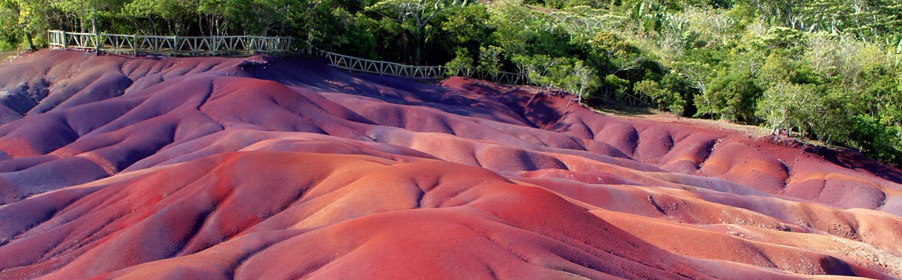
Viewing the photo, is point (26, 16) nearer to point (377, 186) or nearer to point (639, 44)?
point (377, 186)

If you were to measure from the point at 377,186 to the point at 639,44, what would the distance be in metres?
47.9

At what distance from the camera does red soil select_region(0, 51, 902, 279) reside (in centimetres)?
2073

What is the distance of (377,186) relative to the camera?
2652 cm

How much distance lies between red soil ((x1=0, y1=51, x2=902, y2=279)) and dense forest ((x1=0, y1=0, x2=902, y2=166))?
118 inches

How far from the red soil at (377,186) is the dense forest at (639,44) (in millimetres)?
3010

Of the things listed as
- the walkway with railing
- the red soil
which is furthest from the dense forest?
the red soil

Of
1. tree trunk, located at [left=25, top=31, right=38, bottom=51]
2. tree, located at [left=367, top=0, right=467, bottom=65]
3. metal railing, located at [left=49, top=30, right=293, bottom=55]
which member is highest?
tree, located at [left=367, top=0, right=467, bottom=65]

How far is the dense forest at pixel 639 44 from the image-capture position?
52.1 meters

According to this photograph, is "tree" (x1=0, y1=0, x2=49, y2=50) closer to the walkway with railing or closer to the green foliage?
the walkway with railing

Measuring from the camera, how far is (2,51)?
2137 inches

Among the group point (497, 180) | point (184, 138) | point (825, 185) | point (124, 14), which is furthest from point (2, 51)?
point (825, 185)

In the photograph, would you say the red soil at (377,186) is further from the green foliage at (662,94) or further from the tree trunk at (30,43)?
the green foliage at (662,94)

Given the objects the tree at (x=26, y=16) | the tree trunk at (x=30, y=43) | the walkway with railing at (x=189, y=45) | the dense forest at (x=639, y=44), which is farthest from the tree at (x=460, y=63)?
the tree trunk at (x=30, y=43)

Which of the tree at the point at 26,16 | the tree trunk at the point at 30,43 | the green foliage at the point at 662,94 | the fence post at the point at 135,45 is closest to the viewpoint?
the tree at the point at 26,16
